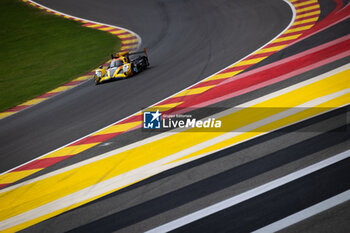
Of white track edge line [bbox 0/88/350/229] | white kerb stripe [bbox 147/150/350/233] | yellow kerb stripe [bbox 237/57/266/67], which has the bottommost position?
white track edge line [bbox 0/88/350/229]

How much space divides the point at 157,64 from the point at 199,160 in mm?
9491

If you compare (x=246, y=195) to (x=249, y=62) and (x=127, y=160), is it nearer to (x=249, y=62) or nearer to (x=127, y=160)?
(x=127, y=160)

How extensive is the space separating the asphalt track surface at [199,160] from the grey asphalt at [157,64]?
0.05 metres

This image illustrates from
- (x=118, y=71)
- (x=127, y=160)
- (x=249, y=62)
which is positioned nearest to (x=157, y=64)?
(x=118, y=71)

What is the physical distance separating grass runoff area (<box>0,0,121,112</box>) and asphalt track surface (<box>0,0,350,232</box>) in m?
2.41

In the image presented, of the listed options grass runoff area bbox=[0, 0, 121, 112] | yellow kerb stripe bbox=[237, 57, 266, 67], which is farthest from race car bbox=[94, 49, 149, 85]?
yellow kerb stripe bbox=[237, 57, 266, 67]

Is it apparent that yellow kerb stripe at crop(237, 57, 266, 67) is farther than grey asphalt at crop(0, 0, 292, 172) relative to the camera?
Yes

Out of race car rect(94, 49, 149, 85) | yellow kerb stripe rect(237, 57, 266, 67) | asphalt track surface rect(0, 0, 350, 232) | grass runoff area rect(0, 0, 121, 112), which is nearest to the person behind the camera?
asphalt track surface rect(0, 0, 350, 232)

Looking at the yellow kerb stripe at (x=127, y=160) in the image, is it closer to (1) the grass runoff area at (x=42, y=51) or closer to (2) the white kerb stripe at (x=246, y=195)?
(2) the white kerb stripe at (x=246, y=195)

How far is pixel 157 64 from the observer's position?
15.6 metres

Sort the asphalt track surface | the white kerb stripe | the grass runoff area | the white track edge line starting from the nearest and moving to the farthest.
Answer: the white kerb stripe, the asphalt track surface, the white track edge line, the grass runoff area

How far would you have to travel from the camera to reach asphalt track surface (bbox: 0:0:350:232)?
207 inches

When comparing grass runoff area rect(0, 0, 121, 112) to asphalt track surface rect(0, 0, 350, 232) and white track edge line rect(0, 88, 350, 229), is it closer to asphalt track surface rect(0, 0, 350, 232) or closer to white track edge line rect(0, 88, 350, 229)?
asphalt track surface rect(0, 0, 350, 232)

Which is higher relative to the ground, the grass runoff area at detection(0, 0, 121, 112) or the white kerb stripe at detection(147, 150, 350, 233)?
the grass runoff area at detection(0, 0, 121, 112)
